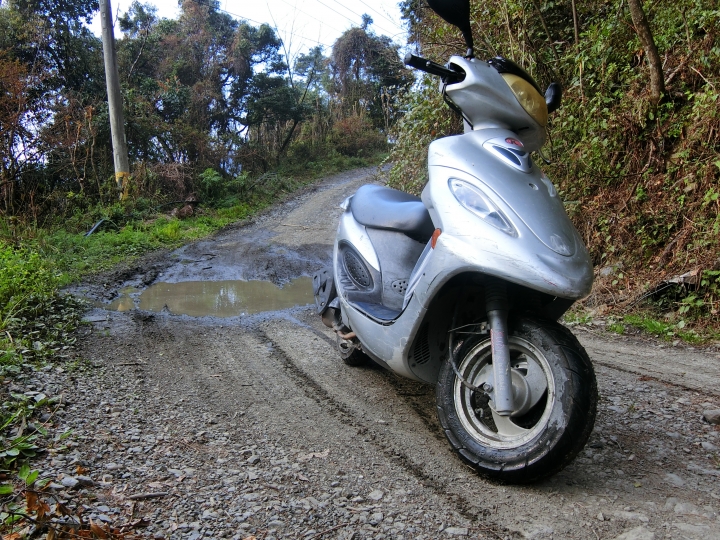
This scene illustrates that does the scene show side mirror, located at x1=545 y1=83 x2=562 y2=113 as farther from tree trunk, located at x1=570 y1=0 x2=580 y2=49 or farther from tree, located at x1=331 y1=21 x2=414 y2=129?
tree, located at x1=331 y1=21 x2=414 y2=129

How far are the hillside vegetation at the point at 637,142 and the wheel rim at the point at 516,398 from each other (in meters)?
2.88

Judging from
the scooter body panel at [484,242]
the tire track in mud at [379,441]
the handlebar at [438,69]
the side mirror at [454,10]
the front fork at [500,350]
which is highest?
the side mirror at [454,10]

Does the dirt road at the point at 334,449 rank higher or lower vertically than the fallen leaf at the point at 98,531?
lower

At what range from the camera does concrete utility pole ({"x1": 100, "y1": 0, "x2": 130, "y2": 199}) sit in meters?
11.7

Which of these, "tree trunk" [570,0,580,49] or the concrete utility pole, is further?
the concrete utility pole

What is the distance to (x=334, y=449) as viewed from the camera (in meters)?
2.53

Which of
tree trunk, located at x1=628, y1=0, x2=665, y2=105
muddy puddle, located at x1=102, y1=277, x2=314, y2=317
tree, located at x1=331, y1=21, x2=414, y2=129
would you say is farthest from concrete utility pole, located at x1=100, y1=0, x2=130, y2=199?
tree, located at x1=331, y1=21, x2=414, y2=129

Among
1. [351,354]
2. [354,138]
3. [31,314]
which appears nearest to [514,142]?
[351,354]

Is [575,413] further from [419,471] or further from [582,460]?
[419,471]

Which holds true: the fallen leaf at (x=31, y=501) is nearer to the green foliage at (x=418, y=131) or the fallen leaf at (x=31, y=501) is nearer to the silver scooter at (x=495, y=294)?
the silver scooter at (x=495, y=294)

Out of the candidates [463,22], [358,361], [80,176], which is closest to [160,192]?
[80,176]

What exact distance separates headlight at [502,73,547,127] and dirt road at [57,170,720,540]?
5.12 ft

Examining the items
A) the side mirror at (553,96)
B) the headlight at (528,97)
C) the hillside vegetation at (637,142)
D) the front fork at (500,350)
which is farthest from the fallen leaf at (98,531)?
the hillside vegetation at (637,142)

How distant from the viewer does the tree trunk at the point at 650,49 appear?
5.27 meters
